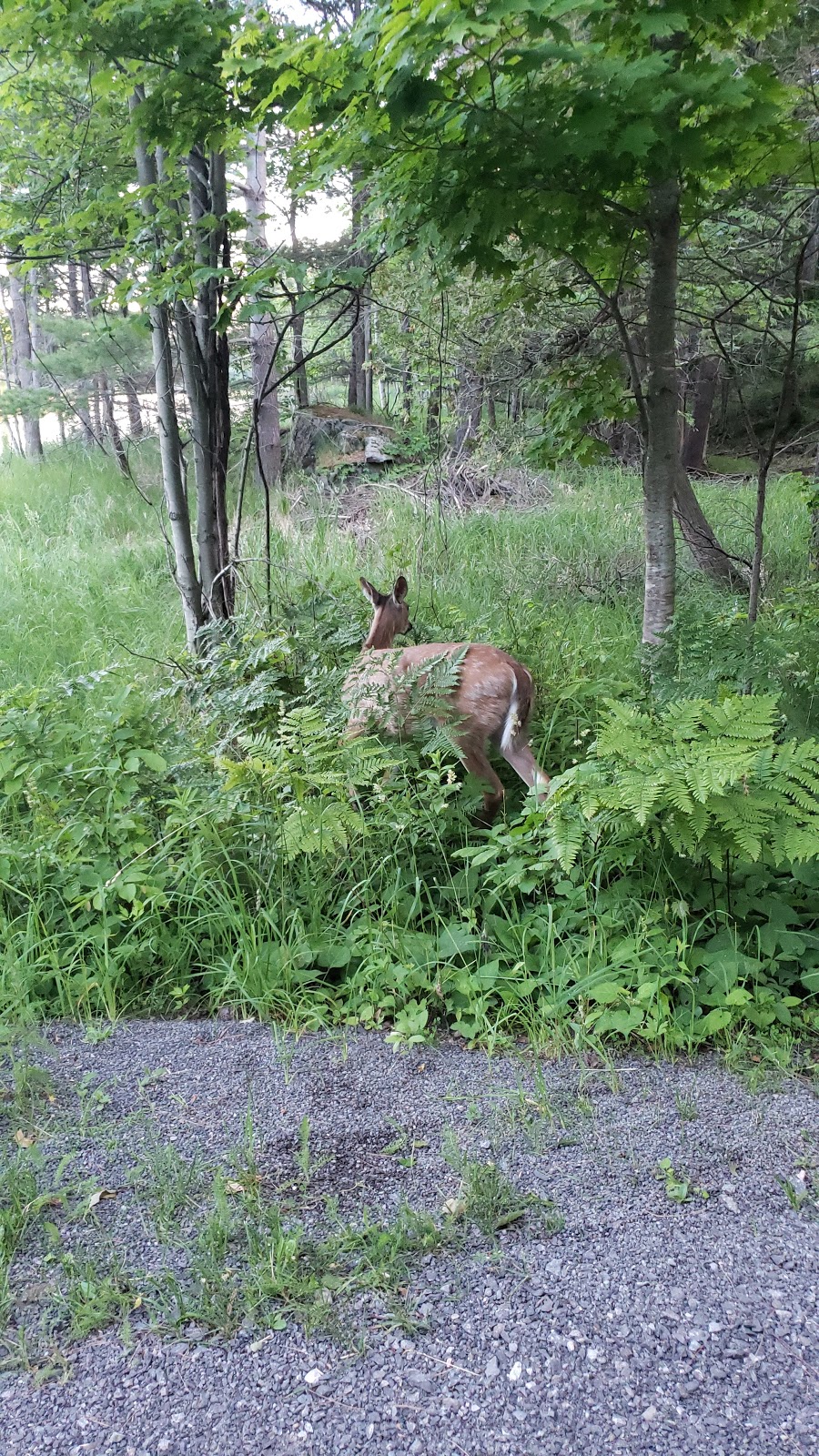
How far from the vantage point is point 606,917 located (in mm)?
3172

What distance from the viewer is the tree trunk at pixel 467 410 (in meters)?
9.40

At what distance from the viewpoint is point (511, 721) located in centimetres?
415

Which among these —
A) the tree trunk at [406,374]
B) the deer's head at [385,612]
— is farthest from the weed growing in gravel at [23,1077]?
the tree trunk at [406,374]

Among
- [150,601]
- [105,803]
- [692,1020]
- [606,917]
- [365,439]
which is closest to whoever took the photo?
[692,1020]

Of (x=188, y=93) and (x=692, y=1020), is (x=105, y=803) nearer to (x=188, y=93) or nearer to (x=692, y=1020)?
(x=692, y=1020)

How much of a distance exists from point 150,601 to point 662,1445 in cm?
646

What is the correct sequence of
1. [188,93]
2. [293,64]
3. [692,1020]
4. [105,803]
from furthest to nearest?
[188,93], [105,803], [293,64], [692,1020]

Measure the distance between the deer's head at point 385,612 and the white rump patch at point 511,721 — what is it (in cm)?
99

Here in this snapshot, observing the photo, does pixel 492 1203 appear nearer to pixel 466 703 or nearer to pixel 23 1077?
pixel 23 1077

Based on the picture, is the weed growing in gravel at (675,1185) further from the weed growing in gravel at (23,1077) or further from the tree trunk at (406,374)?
the tree trunk at (406,374)

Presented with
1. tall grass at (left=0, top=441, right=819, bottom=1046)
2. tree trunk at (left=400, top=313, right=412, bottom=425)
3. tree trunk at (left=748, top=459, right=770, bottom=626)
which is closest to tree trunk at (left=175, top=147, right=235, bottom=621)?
tall grass at (left=0, top=441, right=819, bottom=1046)

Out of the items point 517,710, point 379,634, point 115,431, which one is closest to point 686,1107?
point 517,710

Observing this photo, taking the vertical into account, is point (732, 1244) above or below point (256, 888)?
below

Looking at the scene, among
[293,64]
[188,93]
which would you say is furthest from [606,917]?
[188,93]
